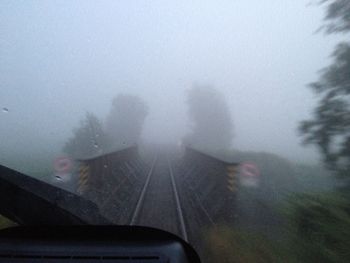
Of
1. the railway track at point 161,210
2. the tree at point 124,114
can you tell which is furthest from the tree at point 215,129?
the railway track at point 161,210

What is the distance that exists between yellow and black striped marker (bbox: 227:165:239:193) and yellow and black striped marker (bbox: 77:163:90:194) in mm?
4248

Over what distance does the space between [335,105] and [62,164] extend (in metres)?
5.90

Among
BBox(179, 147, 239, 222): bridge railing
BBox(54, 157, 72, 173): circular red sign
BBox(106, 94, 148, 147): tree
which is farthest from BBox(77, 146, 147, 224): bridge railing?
BBox(106, 94, 148, 147): tree

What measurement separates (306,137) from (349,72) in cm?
172

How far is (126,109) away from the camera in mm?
39906

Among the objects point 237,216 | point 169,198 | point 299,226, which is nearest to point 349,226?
point 299,226

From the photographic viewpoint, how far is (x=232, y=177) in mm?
12125

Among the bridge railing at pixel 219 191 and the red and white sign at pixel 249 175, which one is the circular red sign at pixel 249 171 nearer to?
the red and white sign at pixel 249 175

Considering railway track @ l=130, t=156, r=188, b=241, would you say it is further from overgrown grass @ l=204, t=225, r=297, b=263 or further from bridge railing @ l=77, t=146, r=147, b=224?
overgrown grass @ l=204, t=225, r=297, b=263

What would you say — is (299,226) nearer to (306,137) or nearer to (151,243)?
(306,137)

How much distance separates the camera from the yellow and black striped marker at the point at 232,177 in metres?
12.1

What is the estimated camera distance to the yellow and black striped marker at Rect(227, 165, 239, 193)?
12078mm

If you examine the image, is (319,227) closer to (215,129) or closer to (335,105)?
(335,105)

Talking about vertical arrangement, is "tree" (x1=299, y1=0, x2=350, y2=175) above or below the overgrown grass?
above
